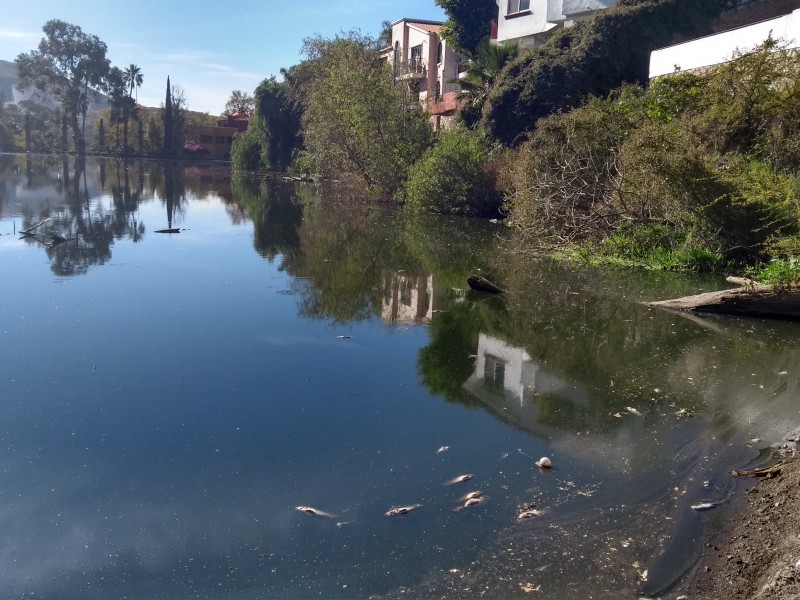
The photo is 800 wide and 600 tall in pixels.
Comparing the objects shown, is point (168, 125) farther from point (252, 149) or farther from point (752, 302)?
point (752, 302)

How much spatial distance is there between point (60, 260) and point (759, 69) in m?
16.5

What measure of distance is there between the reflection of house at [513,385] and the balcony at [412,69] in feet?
120

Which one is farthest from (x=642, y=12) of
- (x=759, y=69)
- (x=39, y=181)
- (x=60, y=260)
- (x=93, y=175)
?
(x=93, y=175)

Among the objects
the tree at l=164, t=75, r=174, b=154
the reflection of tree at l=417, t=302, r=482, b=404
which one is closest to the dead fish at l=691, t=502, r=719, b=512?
the reflection of tree at l=417, t=302, r=482, b=404

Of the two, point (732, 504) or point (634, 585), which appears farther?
point (732, 504)

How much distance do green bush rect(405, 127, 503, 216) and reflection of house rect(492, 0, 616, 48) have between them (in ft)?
33.7

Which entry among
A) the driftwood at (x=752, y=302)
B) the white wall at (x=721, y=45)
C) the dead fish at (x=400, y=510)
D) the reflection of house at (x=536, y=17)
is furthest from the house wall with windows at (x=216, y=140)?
the dead fish at (x=400, y=510)

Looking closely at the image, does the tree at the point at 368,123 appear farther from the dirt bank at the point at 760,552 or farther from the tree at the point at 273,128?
the dirt bank at the point at 760,552

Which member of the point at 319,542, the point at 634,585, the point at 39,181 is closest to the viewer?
the point at 634,585

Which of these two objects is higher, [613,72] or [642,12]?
[642,12]

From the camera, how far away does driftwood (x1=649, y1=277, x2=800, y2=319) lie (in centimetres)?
1139

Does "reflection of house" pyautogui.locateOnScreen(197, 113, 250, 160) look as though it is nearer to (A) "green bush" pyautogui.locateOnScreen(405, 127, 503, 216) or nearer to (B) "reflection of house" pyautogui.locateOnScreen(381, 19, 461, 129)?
(B) "reflection of house" pyautogui.locateOnScreen(381, 19, 461, 129)

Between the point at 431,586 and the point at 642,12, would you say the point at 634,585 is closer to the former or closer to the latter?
the point at 431,586

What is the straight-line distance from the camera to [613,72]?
97.3 feet
